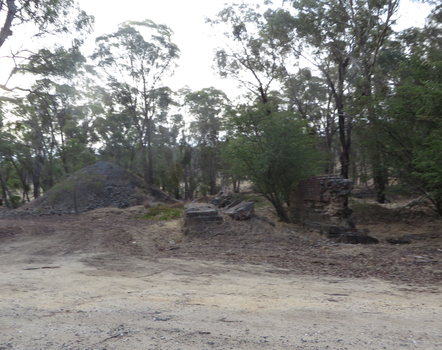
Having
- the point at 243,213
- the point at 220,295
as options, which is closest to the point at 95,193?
the point at 243,213

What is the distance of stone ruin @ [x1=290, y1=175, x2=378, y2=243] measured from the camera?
35.6 ft

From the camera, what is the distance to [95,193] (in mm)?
21984

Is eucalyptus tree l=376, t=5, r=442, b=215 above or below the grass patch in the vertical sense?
above

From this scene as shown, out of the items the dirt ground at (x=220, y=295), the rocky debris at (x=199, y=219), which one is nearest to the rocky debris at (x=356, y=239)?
the dirt ground at (x=220, y=295)

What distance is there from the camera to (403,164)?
35.3ft

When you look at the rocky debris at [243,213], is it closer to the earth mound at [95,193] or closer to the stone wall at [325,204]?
the stone wall at [325,204]

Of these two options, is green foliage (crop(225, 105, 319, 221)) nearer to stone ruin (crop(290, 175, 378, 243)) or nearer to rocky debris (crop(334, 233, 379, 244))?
stone ruin (crop(290, 175, 378, 243))

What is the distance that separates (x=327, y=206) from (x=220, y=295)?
7945mm

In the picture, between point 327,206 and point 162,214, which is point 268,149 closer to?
point 327,206

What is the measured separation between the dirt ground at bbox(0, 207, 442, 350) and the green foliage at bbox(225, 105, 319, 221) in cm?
330

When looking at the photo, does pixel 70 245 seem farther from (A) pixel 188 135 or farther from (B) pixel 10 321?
(A) pixel 188 135

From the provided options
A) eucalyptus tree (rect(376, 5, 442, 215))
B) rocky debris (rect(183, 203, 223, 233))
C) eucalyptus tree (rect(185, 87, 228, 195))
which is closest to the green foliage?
rocky debris (rect(183, 203, 223, 233))

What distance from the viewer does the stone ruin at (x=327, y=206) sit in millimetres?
10852

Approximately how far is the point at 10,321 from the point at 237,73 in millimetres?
20247
